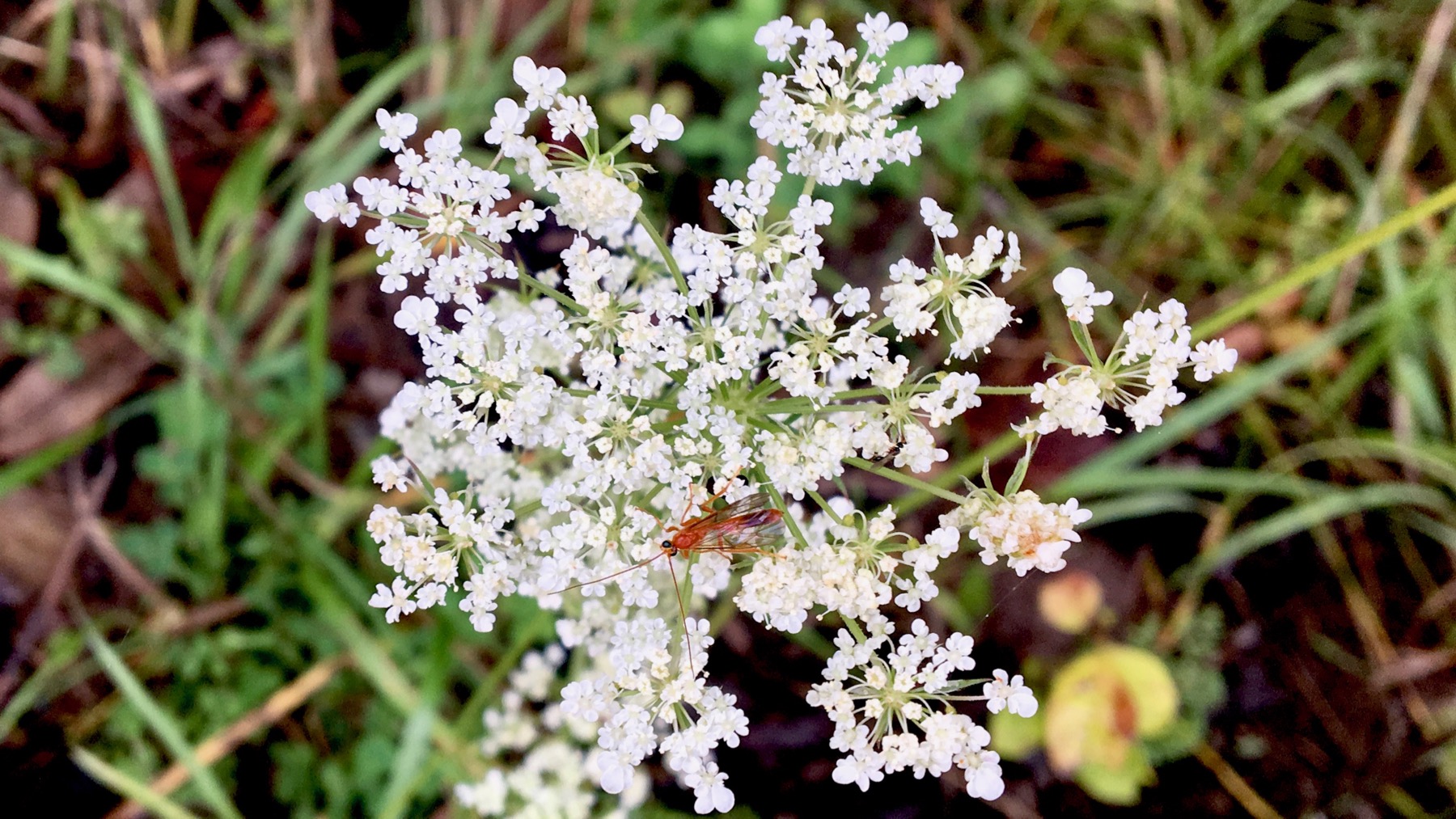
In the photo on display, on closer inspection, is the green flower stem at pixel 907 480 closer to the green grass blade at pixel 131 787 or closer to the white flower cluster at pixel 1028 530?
the white flower cluster at pixel 1028 530

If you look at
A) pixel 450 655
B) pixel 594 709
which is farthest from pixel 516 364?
pixel 450 655

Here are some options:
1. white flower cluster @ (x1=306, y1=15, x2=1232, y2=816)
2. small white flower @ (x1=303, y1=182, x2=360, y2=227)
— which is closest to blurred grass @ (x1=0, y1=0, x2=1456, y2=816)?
white flower cluster @ (x1=306, y1=15, x2=1232, y2=816)

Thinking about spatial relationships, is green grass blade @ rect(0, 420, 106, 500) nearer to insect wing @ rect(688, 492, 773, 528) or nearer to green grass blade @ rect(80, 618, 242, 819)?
green grass blade @ rect(80, 618, 242, 819)

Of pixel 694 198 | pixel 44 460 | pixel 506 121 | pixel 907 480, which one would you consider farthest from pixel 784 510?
pixel 44 460

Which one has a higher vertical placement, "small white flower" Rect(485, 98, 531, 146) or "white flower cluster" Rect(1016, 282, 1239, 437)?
"small white flower" Rect(485, 98, 531, 146)

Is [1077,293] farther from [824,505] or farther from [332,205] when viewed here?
[332,205]

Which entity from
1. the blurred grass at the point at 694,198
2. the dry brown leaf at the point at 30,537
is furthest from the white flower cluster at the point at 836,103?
the dry brown leaf at the point at 30,537
